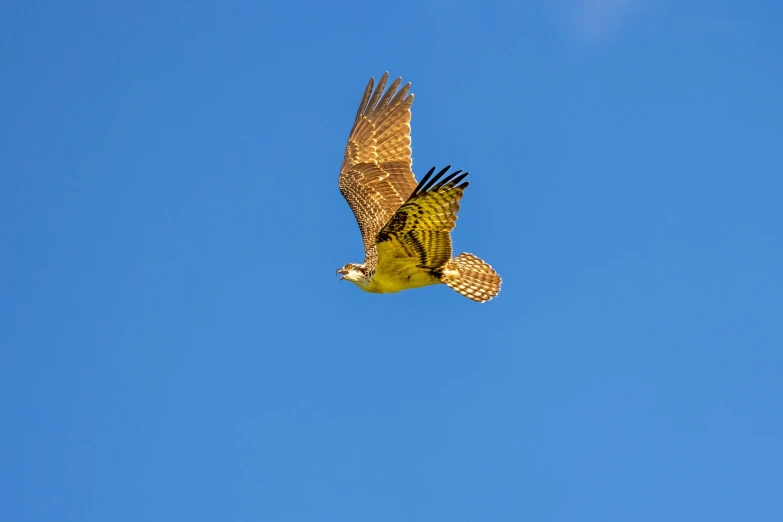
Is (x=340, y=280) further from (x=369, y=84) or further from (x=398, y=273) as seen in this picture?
(x=369, y=84)

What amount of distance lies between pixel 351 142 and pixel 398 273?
4.89 meters

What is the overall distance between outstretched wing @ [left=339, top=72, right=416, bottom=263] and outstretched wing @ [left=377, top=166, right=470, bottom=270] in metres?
2.77

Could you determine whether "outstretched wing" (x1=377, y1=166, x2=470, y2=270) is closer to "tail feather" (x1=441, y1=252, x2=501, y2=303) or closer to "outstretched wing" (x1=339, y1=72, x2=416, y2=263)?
"tail feather" (x1=441, y1=252, x2=501, y2=303)

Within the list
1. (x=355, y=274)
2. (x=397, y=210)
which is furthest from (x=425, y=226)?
(x=355, y=274)

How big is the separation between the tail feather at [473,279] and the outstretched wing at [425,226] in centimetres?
117

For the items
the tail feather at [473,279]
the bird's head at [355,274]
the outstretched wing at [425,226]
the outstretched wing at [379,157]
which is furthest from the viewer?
the outstretched wing at [379,157]

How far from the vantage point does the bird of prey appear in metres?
14.3

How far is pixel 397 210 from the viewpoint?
1438 centimetres

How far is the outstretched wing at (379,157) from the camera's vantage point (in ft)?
61.5

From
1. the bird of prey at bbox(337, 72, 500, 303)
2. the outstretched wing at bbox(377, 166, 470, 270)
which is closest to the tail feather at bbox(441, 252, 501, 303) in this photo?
the bird of prey at bbox(337, 72, 500, 303)

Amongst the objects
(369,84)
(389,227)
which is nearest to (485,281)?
(389,227)

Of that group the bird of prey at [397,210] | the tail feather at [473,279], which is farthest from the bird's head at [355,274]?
the tail feather at [473,279]

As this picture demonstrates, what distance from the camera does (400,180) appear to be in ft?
63.0

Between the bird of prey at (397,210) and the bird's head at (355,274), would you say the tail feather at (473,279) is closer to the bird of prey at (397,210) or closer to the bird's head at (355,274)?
the bird of prey at (397,210)
